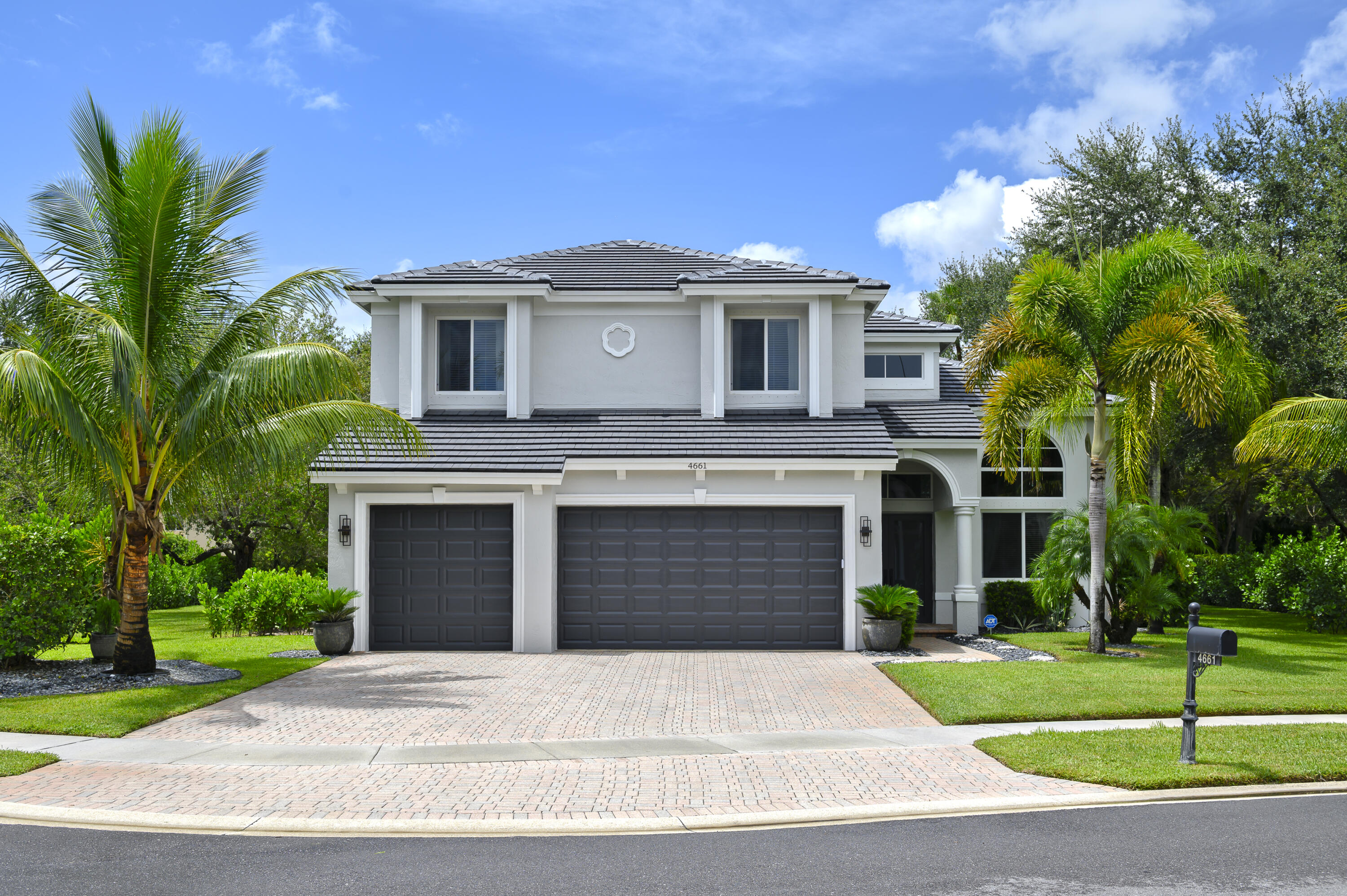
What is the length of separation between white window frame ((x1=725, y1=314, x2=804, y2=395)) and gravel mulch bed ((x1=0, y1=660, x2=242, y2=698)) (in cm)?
973

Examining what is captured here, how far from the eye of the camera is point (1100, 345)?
52.0 ft

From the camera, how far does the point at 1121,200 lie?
28516 mm

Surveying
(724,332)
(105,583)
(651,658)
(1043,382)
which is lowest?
(651,658)

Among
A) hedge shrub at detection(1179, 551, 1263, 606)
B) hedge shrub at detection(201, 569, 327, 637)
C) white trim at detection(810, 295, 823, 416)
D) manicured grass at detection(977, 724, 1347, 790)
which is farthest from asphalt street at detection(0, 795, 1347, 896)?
hedge shrub at detection(1179, 551, 1263, 606)

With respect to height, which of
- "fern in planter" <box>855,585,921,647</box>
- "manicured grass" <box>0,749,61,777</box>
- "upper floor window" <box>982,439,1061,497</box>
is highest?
"upper floor window" <box>982,439,1061,497</box>

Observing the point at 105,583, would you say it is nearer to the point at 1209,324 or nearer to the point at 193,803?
the point at 193,803

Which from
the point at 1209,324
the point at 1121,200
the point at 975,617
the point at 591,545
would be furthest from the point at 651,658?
the point at 1121,200

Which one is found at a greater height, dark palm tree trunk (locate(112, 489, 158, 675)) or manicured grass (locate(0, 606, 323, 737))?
dark palm tree trunk (locate(112, 489, 158, 675))

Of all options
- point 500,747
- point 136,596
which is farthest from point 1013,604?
point 136,596

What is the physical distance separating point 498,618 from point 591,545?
195 centimetres

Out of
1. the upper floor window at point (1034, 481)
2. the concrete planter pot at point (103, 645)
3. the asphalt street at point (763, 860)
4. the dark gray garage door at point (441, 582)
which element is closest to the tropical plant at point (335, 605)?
the dark gray garage door at point (441, 582)

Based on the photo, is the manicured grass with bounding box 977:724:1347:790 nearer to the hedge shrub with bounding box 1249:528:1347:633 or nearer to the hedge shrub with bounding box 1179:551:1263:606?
the hedge shrub with bounding box 1249:528:1347:633

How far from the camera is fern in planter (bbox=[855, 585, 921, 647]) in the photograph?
16641 millimetres

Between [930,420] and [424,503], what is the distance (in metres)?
9.74
